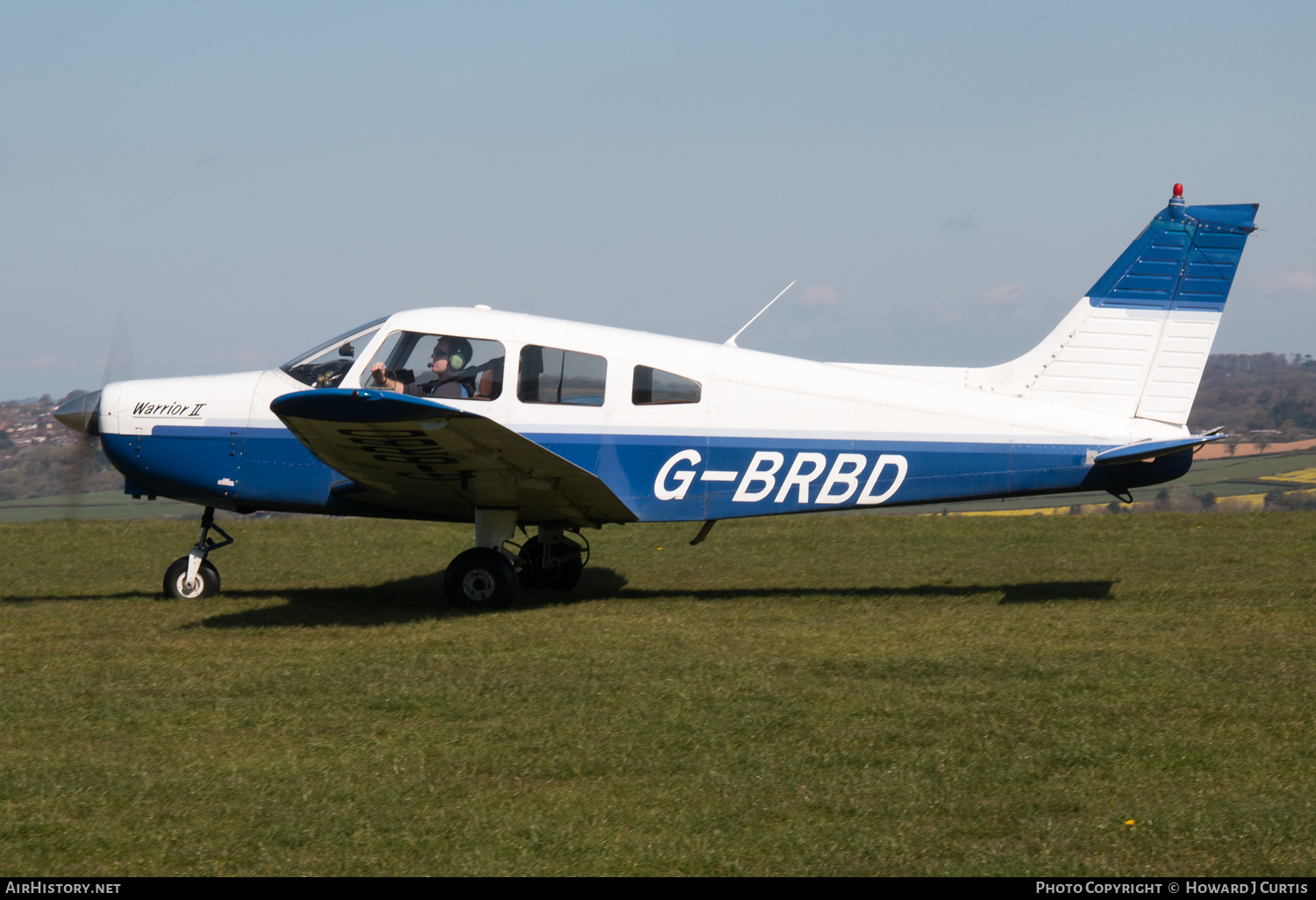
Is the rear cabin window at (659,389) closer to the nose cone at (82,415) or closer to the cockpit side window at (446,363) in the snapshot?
the cockpit side window at (446,363)

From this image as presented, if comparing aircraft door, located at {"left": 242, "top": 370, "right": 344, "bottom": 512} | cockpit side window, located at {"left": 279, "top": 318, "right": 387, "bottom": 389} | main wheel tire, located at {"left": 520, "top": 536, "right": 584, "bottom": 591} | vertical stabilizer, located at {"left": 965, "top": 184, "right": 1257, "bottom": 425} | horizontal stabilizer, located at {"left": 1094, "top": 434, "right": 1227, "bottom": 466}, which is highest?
vertical stabilizer, located at {"left": 965, "top": 184, "right": 1257, "bottom": 425}

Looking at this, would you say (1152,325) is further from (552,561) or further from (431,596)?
(431,596)

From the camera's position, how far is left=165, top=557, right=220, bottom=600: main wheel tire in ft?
29.5

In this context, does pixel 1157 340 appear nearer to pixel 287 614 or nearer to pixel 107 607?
pixel 287 614

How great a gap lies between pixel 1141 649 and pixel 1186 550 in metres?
4.36

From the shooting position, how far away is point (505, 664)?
647cm

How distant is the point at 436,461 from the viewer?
25.5 ft

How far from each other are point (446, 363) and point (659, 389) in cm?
165

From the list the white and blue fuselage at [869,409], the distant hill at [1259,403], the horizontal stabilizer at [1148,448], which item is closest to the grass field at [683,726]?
the white and blue fuselage at [869,409]

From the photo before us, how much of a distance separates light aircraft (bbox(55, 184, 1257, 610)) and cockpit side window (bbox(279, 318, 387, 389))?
0.05 feet

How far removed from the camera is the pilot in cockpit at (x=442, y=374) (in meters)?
8.24

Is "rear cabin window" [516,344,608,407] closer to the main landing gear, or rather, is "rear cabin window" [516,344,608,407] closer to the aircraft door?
the main landing gear

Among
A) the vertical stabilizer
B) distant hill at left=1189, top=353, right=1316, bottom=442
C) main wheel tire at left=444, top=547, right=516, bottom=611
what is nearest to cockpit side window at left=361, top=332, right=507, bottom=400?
main wheel tire at left=444, top=547, right=516, bottom=611
